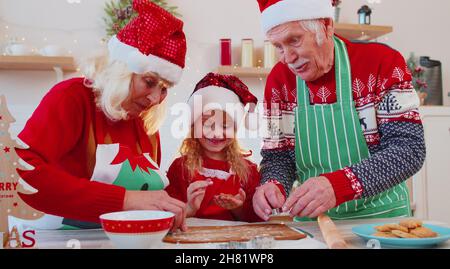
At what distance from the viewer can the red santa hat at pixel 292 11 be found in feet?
3.77

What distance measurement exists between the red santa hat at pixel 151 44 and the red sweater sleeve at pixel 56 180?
0.64 feet

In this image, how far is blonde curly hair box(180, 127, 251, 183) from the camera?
145 cm

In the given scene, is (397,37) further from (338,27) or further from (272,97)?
(272,97)

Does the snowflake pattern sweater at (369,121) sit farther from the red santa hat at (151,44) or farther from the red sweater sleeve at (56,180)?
the red sweater sleeve at (56,180)

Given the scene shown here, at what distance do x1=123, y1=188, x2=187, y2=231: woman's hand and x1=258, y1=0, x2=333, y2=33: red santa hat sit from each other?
0.51 metres

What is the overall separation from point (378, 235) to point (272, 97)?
0.58 m

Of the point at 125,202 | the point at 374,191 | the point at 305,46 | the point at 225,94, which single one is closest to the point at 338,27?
the point at 225,94

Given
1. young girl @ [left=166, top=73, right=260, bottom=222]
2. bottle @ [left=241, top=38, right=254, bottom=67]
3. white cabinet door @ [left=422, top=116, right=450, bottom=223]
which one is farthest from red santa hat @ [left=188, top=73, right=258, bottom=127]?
white cabinet door @ [left=422, top=116, right=450, bottom=223]

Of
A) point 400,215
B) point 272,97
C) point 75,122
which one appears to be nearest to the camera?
point 75,122

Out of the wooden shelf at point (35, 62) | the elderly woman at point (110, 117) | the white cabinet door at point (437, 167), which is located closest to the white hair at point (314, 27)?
Answer: the elderly woman at point (110, 117)

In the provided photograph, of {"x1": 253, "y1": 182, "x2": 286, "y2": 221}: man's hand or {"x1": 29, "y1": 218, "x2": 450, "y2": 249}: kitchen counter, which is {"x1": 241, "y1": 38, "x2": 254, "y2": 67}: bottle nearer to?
{"x1": 253, "y1": 182, "x2": 286, "y2": 221}: man's hand

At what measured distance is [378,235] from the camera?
30.6 inches

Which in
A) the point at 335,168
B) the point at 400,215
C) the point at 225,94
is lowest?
the point at 400,215

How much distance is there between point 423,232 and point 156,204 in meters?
0.46
